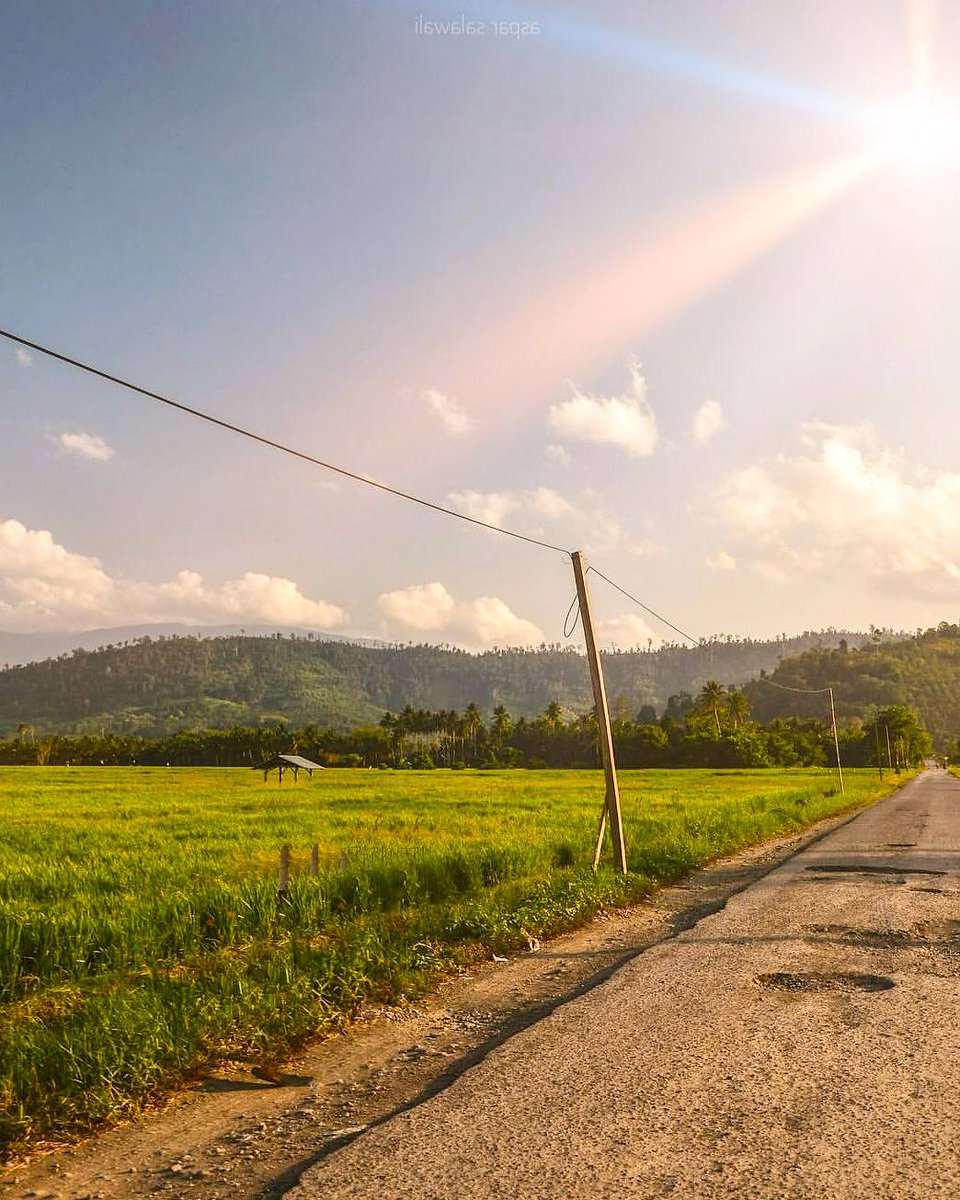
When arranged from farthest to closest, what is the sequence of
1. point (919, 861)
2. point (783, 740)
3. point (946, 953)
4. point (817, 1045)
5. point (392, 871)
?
point (783, 740) < point (919, 861) < point (392, 871) < point (946, 953) < point (817, 1045)

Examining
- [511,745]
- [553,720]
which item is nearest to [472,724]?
[511,745]

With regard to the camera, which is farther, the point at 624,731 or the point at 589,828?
the point at 624,731

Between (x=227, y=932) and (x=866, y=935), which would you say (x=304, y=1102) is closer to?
(x=227, y=932)

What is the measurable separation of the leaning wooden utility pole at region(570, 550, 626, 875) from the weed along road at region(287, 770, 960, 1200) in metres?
5.79

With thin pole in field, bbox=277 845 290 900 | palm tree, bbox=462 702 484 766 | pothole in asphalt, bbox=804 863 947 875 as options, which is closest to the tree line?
palm tree, bbox=462 702 484 766

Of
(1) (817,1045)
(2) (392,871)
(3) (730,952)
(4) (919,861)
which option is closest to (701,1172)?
(1) (817,1045)

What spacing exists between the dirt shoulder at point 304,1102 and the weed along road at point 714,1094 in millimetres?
278

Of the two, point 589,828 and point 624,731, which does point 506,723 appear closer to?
point 624,731

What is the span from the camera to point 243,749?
5586 inches

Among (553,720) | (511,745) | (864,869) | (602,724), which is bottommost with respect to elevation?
(511,745)

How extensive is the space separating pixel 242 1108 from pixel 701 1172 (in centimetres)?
288

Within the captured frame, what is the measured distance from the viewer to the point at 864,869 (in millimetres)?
16016

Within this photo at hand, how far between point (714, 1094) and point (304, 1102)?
102 inches

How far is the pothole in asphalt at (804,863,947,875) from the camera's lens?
15414 millimetres
